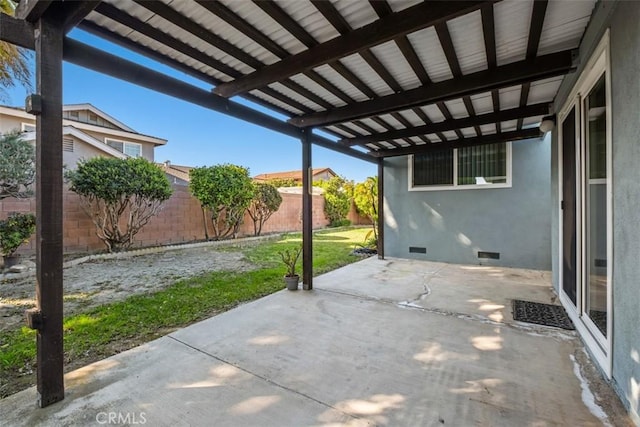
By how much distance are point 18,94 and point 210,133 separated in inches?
635

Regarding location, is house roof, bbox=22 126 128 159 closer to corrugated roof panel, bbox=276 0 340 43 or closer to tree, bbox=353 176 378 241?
tree, bbox=353 176 378 241

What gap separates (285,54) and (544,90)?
3.29 metres

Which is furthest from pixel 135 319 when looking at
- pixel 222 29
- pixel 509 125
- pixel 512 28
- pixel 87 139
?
pixel 87 139

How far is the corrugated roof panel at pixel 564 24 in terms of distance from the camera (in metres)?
2.11

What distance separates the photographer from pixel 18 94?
5352mm

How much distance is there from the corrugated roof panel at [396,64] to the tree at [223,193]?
747 cm

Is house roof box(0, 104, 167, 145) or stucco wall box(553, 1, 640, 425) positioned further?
house roof box(0, 104, 167, 145)

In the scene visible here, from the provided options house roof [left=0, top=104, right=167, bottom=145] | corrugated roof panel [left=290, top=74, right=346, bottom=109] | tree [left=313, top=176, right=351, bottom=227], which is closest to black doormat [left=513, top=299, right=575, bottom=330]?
corrugated roof panel [left=290, top=74, right=346, bottom=109]

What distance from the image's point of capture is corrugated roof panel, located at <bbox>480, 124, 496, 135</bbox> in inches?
201

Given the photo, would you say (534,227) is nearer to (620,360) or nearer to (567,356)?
(567,356)

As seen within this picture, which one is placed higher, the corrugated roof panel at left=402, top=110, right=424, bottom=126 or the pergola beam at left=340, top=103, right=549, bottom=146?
the corrugated roof panel at left=402, top=110, right=424, bottom=126

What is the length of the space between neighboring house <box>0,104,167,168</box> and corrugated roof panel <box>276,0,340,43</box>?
1136 cm

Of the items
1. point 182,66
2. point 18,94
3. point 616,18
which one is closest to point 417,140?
point 616,18

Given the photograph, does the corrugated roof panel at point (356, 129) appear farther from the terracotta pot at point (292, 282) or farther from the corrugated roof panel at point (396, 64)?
the terracotta pot at point (292, 282)
